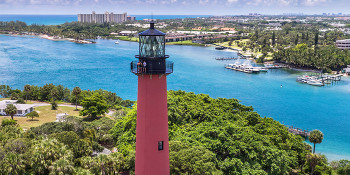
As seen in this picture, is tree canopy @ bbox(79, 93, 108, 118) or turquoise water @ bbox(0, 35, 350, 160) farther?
turquoise water @ bbox(0, 35, 350, 160)

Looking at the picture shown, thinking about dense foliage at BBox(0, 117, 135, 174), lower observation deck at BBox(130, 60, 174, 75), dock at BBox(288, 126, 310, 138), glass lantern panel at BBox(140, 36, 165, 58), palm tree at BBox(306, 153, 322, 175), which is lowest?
dock at BBox(288, 126, 310, 138)

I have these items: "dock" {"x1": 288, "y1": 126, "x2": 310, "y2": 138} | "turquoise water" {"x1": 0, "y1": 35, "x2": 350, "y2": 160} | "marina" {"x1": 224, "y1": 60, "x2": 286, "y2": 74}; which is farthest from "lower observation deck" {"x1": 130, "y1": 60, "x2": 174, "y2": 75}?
"marina" {"x1": 224, "y1": 60, "x2": 286, "y2": 74}

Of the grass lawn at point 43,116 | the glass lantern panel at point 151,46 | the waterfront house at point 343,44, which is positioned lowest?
the grass lawn at point 43,116

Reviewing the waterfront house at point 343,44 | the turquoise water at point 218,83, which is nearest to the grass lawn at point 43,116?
the turquoise water at point 218,83

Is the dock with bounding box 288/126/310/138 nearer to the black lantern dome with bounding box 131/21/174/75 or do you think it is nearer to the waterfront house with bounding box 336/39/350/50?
the black lantern dome with bounding box 131/21/174/75

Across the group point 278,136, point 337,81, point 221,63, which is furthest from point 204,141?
point 221,63

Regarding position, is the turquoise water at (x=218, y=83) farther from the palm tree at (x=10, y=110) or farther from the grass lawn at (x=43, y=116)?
the palm tree at (x=10, y=110)

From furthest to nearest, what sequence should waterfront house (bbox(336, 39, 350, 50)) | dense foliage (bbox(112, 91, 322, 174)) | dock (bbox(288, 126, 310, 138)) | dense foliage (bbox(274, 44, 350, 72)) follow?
waterfront house (bbox(336, 39, 350, 50)), dense foliage (bbox(274, 44, 350, 72)), dock (bbox(288, 126, 310, 138)), dense foliage (bbox(112, 91, 322, 174))
